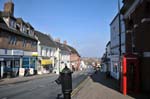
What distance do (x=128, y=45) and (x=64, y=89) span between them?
16755 mm

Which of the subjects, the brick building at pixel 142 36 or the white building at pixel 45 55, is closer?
the brick building at pixel 142 36

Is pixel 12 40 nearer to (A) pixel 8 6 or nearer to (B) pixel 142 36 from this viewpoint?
(A) pixel 8 6

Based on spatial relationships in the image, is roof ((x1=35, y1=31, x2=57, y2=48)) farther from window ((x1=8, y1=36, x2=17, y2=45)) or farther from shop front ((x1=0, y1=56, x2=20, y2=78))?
shop front ((x1=0, y1=56, x2=20, y2=78))

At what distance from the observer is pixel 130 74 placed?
20.1m

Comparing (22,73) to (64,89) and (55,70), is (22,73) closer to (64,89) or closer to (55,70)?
(55,70)

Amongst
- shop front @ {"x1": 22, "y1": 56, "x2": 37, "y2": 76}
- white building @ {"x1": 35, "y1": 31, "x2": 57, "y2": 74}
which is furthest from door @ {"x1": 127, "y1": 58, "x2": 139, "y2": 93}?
white building @ {"x1": 35, "y1": 31, "x2": 57, "y2": 74}

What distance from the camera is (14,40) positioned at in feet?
147

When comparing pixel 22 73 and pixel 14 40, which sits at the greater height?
pixel 14 40

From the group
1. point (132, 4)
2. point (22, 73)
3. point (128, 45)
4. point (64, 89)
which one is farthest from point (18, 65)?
point (64, 89)

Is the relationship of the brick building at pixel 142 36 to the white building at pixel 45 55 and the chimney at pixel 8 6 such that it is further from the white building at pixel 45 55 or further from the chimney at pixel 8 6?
the white building at pixel 45 55

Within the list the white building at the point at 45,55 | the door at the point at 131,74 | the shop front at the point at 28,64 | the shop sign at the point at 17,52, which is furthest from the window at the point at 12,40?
the door at the point at 131,74

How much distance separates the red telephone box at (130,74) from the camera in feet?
62.7

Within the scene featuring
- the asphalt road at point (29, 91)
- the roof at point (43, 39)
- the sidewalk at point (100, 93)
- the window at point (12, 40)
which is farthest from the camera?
the roof at point (43, 39)

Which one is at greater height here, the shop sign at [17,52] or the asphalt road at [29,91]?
the shop sign at [17,52]
